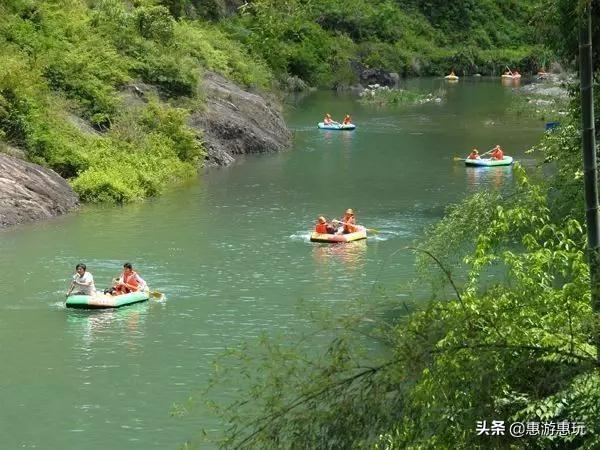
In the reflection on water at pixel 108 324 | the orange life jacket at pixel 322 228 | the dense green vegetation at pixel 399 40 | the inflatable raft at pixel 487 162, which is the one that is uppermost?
the dense green vegetation at pixel 399 40

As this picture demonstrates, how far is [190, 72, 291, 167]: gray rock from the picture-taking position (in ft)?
139

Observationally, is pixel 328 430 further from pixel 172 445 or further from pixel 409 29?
pixel 409 29

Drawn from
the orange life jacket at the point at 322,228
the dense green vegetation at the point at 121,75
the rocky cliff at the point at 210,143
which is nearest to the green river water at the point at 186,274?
the orange life jacket at the point at 322,228

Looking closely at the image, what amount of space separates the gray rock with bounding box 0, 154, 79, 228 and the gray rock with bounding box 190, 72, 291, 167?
973 cm

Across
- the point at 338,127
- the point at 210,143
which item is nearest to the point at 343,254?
the point at 210,143

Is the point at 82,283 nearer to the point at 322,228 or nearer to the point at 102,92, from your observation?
the point at 322,228

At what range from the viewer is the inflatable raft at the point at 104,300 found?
2175 cm

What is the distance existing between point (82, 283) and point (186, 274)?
3.19 m

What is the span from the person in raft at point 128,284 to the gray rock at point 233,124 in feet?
61.1

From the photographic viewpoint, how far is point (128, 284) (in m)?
22.3

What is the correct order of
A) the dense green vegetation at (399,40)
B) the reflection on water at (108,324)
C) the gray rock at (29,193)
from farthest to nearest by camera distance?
1. the dense green vegetation at (399,40)
2. the gray rock at (29,193)
3. the reflection on water at (108,324)

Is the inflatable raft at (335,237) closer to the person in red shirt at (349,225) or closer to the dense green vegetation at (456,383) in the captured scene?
the person in red shirt at (349,225)

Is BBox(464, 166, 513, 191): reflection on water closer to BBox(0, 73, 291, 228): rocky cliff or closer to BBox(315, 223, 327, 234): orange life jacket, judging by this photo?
BBox(0, 73, 291, 228): rocky cliff

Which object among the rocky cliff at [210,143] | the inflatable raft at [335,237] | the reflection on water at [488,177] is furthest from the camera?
the reflection on water at [488,177]
